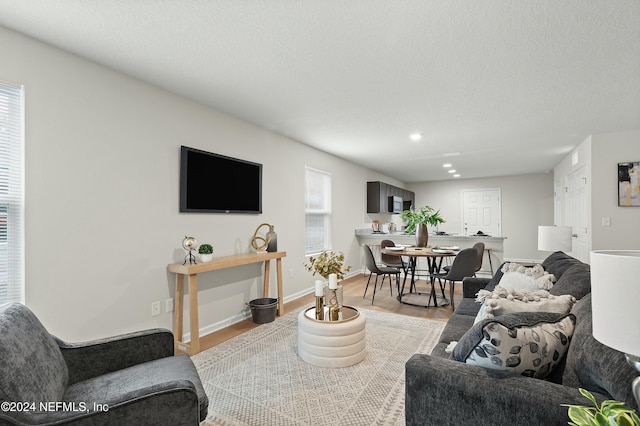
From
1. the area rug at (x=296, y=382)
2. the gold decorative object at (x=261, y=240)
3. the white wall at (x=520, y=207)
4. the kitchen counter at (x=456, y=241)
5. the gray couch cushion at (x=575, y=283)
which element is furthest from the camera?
the white wall at (x=520, y=207)

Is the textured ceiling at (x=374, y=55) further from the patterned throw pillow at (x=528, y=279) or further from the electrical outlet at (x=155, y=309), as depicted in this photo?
the electrical outlet at (x=155, y=309)

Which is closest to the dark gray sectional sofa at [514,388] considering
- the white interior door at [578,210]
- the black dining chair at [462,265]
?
the black dining chair at [462,265]

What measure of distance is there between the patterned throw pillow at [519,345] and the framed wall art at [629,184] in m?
4.21

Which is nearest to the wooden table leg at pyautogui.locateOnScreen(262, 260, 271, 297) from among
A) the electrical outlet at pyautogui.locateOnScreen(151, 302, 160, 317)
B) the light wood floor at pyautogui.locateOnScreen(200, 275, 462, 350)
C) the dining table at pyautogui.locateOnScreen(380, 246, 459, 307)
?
the light wood floor at pyautogui.locateOnScreen(200, 275, 462, 350)

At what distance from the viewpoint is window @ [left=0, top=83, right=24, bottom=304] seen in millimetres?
2033

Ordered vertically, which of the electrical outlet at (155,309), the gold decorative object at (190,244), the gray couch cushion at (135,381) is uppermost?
the gold decorative object at (190,244)

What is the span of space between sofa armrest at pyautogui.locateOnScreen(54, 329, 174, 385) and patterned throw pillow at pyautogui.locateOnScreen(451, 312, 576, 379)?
1.56 metres

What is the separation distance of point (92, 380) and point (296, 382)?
1279 mm

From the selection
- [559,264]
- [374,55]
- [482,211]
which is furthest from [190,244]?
[482,211]

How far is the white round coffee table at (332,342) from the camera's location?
8.34 ft

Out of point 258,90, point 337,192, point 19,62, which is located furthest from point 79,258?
point 337,192

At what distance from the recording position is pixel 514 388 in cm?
111

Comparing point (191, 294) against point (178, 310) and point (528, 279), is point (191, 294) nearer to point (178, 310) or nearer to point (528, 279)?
point (178, 310)

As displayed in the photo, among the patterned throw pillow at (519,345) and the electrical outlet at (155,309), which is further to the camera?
the electrical outlet at (155,309)
